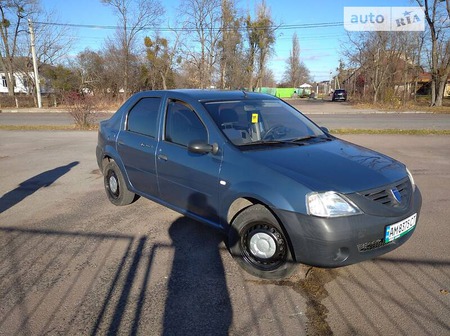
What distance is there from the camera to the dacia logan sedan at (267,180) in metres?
2.77

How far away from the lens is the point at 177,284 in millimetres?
3043

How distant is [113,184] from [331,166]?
3.32 metres

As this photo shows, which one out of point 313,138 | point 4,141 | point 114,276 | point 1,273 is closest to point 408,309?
point 313,138

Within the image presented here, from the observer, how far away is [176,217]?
182 inches

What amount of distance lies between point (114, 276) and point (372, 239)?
2253 millimetres

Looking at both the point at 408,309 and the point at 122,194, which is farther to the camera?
the point at 122,194

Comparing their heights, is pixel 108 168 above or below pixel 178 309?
above

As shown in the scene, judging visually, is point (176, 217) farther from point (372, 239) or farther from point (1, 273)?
point (372, 239)

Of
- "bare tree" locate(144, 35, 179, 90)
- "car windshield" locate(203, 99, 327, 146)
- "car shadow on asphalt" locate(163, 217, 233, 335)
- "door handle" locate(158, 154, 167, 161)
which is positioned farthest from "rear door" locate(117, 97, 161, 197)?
"bare tree" locate(144, 35, 179, 90)

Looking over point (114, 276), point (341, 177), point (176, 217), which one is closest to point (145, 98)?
point (176, 217)

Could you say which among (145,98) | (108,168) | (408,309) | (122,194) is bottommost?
(408,309)

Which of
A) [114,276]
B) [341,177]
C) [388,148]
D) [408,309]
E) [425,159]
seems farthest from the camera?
[388,148]

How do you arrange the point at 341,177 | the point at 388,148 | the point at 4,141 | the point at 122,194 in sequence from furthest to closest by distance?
1. the point at 4,141
2. the point at 388,148
3. the point at 122,194
4. the point at 341,177

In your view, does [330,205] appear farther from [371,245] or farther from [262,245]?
[262,245]
